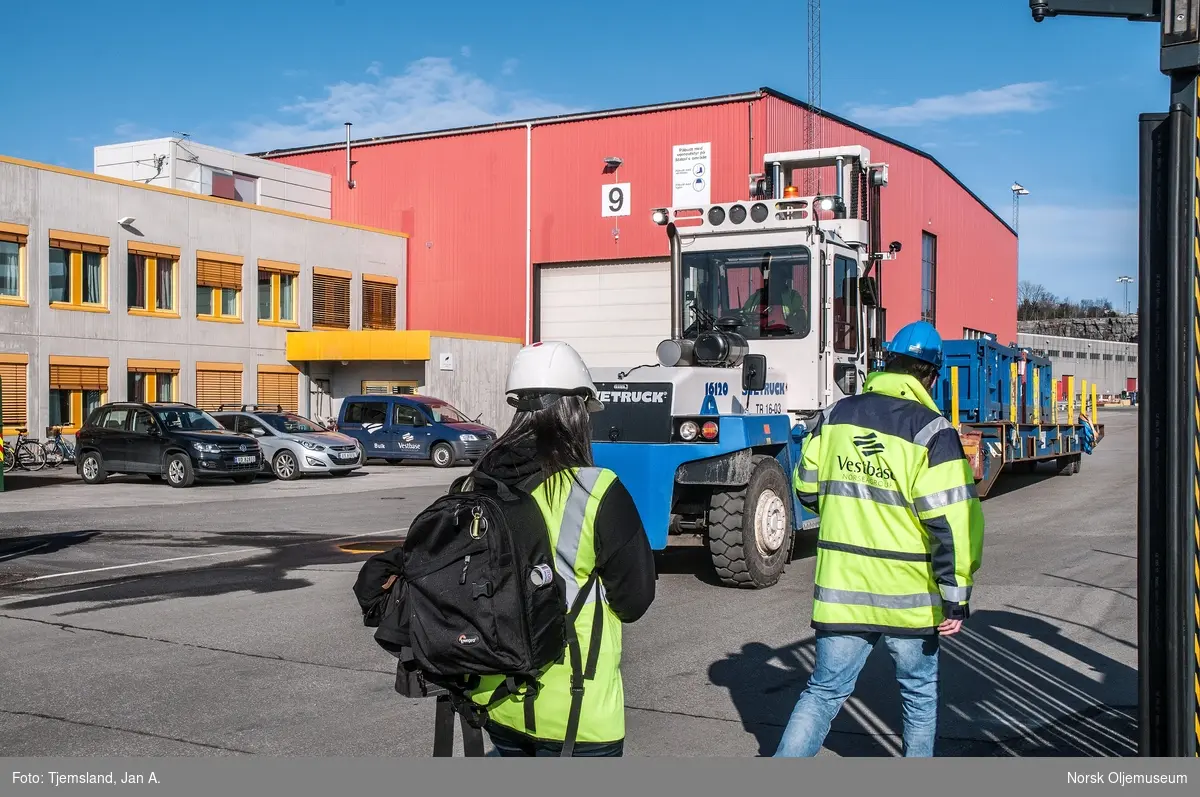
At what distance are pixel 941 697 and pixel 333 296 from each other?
1326 inches

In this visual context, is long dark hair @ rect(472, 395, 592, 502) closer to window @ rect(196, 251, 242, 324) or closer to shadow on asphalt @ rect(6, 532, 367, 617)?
shadow on asphalt @ rect(6, 532, 367, 617)

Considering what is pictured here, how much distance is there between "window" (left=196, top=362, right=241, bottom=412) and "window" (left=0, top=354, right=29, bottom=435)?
17.1 feet

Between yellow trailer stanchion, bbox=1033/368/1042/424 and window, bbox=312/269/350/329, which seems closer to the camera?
yellow trailer stanchion, bbox=1033/368/1042/424

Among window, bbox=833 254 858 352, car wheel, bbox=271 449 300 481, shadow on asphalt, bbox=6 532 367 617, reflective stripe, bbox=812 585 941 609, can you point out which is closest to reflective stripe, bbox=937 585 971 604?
reflective stripe, bbox=812 585 941 609

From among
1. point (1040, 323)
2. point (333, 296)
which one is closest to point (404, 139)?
point (333, 296)

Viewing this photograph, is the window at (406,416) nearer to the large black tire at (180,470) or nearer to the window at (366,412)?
the window at (366,412)

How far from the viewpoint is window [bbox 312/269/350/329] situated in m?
37.3

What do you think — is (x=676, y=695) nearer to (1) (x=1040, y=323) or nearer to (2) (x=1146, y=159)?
(2) (x=1146, y=159)

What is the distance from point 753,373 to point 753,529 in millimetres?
1470

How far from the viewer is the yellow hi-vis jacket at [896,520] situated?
427 centimetres

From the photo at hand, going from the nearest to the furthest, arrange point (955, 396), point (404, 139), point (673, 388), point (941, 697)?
point (941, 697) → point (673, 388) → point (955, 396) → point (404, 139)

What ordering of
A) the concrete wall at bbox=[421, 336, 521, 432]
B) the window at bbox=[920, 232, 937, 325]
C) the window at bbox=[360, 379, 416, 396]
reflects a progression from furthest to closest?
the window at bbox=[920, 232, 937, 325], the window at bbox=[360, 379, 416, 396], the concrete wall at bbox=[421, 336, 521, 432]

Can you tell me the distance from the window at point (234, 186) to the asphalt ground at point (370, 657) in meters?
27.0

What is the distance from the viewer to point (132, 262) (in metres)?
31.6
